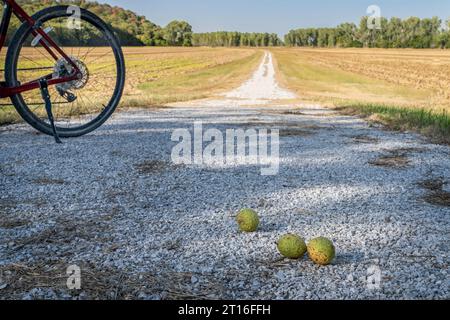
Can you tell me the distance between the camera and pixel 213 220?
4.22m

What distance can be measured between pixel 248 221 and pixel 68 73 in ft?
9.74

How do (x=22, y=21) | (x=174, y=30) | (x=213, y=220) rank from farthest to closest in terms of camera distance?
(x=174, y=30) < (x=22, y=21) < (x=213, y=220)

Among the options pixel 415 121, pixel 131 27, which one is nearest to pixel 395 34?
pixel 131 27

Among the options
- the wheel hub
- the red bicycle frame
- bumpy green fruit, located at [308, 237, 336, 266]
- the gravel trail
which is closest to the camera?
the gravel trail

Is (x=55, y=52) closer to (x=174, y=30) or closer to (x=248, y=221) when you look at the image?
(x=248, y=221)

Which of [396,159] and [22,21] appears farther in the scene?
[396,159]

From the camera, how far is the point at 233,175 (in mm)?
5863

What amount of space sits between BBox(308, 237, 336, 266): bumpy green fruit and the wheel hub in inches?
139

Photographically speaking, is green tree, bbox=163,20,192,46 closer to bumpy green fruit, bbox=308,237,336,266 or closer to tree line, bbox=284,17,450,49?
tree line, bbox=284,17,450,49

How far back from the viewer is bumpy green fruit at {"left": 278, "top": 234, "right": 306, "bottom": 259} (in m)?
3.30

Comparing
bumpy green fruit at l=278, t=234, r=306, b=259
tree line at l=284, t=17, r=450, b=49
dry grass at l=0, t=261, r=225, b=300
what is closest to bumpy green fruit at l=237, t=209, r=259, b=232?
bumpy green fruit at l=278, t=234, r=306, b=259

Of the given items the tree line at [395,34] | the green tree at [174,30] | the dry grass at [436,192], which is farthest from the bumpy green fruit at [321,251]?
the tree line at [395,34]

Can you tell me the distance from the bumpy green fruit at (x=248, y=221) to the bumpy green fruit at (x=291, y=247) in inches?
20.8
